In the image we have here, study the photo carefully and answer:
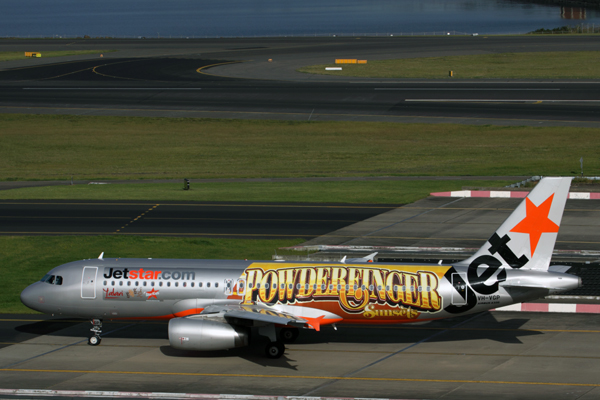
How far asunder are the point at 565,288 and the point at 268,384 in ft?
41.3

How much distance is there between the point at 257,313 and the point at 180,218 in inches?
1105

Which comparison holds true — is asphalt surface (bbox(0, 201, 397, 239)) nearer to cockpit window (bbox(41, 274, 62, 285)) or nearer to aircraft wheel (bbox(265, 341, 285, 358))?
cockpit window (bbox(41, 274, 62, 285))

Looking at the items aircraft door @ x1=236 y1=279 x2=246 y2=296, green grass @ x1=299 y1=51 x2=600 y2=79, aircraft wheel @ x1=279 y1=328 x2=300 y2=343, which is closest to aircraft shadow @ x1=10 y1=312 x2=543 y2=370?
aircraft wheel @ x1=279 y1=328 x2=300 y2=343

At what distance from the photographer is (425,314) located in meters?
31.1

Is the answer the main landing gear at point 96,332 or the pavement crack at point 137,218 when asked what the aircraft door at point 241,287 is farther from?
the pavement crack at point 137,218

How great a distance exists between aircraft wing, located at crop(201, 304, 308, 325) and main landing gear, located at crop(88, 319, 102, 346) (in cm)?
552

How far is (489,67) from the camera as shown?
405 feet

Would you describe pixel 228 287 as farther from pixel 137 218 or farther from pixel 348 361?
pixel 137 218

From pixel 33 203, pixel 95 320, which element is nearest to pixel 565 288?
pixel 95 320

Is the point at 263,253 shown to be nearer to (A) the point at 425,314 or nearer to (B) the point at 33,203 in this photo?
(A) the point at 425,314

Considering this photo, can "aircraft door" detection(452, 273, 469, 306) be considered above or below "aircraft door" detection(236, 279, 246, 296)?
below

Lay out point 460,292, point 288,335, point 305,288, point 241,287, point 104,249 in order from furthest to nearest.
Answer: point 104,249, point 288,335, point 241,287, point 305,288, point 460,292

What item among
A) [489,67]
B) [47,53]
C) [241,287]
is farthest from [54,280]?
[47,53]

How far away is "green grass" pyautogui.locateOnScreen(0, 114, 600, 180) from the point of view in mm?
75062
